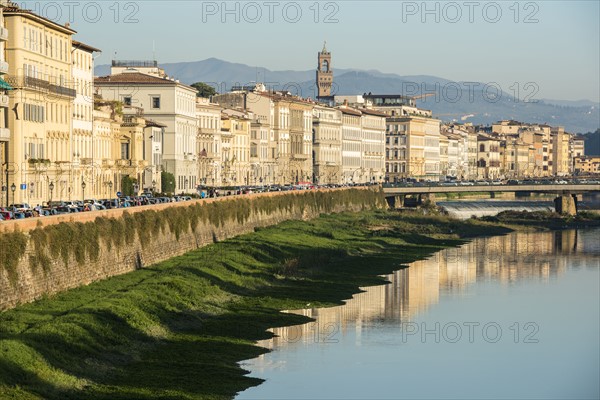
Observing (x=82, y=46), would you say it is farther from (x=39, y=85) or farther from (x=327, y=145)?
(x=327, y=145)

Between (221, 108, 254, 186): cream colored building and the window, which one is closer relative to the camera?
the window

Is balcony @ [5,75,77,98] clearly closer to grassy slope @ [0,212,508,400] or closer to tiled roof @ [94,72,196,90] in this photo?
grassy slope @ [0,212,508,400]

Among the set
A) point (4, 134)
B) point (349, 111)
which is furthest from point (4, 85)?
point (349, 111)

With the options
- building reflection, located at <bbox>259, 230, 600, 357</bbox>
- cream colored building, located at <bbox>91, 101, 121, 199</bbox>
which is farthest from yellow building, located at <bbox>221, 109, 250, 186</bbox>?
cream colored building, located at <bbox>91, 101, 121, 199</bbox>

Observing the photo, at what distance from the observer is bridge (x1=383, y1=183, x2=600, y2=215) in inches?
5694

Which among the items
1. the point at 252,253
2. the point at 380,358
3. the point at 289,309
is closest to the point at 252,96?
the point at 252,253

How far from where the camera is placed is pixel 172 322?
171 feet

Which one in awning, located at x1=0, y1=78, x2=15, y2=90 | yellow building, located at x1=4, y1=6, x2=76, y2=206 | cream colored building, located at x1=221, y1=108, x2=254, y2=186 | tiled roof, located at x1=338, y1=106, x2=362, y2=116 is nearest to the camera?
awning, located at x1=0, y1=78, x2=15, y2=90

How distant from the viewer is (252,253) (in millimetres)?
76500

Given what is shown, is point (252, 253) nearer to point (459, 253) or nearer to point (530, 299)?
point (530, 299)

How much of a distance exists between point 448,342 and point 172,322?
9.77 meters

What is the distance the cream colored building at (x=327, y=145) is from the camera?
174 metres

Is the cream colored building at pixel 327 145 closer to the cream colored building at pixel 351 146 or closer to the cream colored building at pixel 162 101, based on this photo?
the cream colored building at pixel 351 146

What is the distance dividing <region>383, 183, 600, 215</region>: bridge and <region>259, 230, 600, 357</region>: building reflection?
20.2 metres
